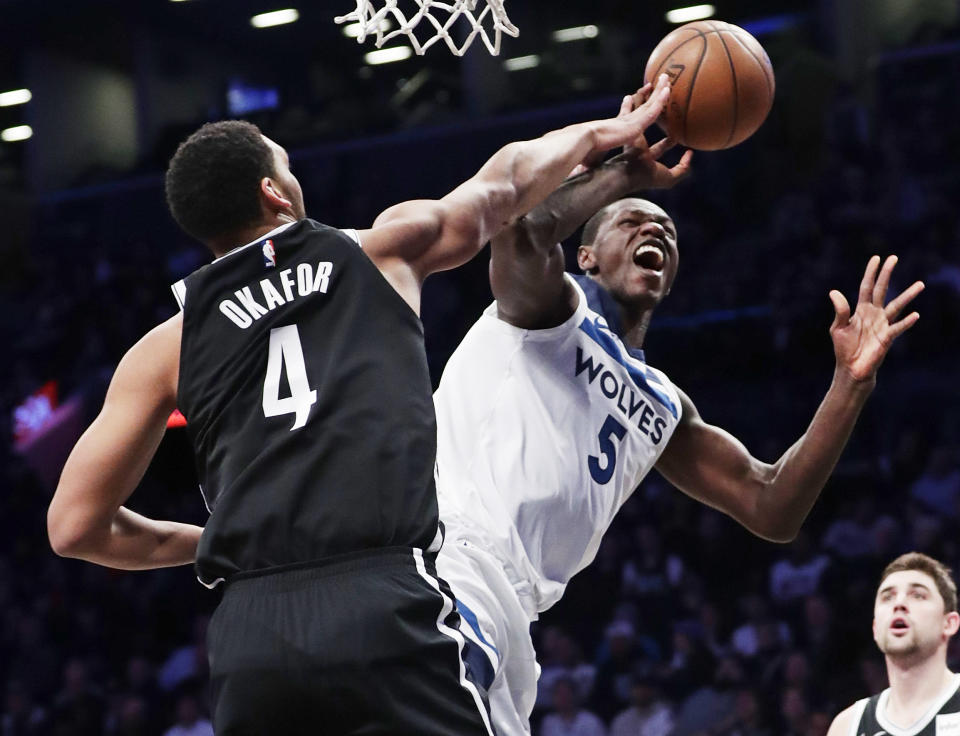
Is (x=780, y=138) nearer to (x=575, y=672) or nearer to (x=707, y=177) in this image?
(x=707, y=177)

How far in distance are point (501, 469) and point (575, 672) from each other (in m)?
5.58

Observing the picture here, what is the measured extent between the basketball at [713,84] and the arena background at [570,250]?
430cm

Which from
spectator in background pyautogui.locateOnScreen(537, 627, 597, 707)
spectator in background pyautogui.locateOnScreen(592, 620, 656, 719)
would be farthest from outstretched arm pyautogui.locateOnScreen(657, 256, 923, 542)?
spectator in background pyautogui.locateOnScreen(537, 627, 597, 707)

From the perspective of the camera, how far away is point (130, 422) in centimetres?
257

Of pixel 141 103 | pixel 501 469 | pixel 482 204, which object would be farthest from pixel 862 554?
pixel 141 103

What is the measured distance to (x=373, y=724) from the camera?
2.34 metres

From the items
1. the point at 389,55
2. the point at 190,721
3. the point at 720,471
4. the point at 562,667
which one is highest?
the point at 720,471

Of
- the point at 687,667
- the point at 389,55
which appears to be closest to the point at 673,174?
the point at 687,667

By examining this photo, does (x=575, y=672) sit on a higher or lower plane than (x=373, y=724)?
lower

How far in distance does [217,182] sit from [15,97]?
15250 millimetres

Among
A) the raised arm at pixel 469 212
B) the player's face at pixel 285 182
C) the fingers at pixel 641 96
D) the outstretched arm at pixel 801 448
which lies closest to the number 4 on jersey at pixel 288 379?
the raised arm at pixel 469 212

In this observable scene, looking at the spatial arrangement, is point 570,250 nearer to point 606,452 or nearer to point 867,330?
point 867,330

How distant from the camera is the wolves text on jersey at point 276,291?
2.54 meters

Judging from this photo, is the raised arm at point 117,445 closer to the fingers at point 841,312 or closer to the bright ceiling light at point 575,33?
the fingers at point 841,312
